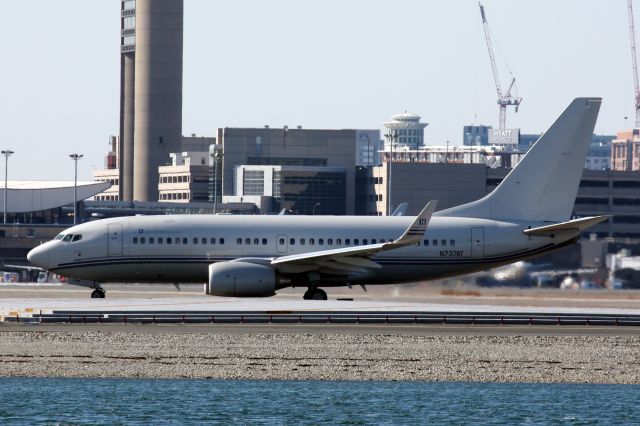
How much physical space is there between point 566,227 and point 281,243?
13.6 m

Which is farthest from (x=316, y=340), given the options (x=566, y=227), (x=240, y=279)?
(x=566, y=227)

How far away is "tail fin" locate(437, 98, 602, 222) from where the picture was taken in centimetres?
7212

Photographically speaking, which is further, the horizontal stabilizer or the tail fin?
the tail fin

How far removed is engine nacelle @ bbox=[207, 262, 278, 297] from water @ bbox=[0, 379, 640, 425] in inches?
810

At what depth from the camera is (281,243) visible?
7088 centimetres

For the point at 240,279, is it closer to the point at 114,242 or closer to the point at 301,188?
the point at 114,242

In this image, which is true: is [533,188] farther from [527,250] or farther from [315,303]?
[315,303]

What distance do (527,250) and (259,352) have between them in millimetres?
22574

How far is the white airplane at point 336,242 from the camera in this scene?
69875mm

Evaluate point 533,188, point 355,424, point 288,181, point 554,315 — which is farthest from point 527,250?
point 288,181

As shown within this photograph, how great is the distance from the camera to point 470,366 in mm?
50594

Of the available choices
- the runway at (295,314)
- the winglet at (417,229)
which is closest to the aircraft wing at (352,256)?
the winglet at (417,229)

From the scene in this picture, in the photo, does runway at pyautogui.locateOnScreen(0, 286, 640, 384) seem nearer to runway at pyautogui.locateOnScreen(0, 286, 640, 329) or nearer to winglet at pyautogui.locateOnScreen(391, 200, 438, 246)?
runway at pyautogui.locateOnScreen(0, 286, 640, 329)

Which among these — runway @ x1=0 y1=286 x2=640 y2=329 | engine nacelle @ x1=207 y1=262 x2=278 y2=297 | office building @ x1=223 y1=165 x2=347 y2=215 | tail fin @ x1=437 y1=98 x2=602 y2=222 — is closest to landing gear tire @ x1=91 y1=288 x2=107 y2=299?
runway @ x1=0 y1=286 x2=640 y2=329
